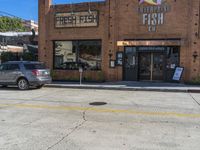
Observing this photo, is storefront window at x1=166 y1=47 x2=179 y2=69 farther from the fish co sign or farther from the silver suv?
the silver suv

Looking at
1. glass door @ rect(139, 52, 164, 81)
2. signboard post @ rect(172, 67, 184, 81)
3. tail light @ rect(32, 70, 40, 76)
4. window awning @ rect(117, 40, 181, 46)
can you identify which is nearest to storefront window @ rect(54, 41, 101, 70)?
window awning @ rect(117, 40, 181, 46)

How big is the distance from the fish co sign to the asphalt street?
1024 centimetres

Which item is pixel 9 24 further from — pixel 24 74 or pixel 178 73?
pixel 178 73

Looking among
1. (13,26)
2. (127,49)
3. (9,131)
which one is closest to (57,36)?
(127,49)

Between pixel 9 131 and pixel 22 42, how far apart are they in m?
31.0

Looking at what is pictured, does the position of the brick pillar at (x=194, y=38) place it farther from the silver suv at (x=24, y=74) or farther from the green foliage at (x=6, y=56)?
the green foliage at (x=6, y=56)

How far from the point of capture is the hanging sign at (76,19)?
915 inches

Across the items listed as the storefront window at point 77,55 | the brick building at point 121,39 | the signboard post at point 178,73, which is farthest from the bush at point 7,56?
the signboard post at point 178,73

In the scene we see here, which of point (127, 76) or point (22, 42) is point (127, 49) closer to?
point (127, 76)

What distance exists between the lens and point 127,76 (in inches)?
896

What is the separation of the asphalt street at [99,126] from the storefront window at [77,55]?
11301mm

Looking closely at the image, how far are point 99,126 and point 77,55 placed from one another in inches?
638

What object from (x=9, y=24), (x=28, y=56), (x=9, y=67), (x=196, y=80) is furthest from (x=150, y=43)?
(x=9, y=24)

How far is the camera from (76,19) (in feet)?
78.2
